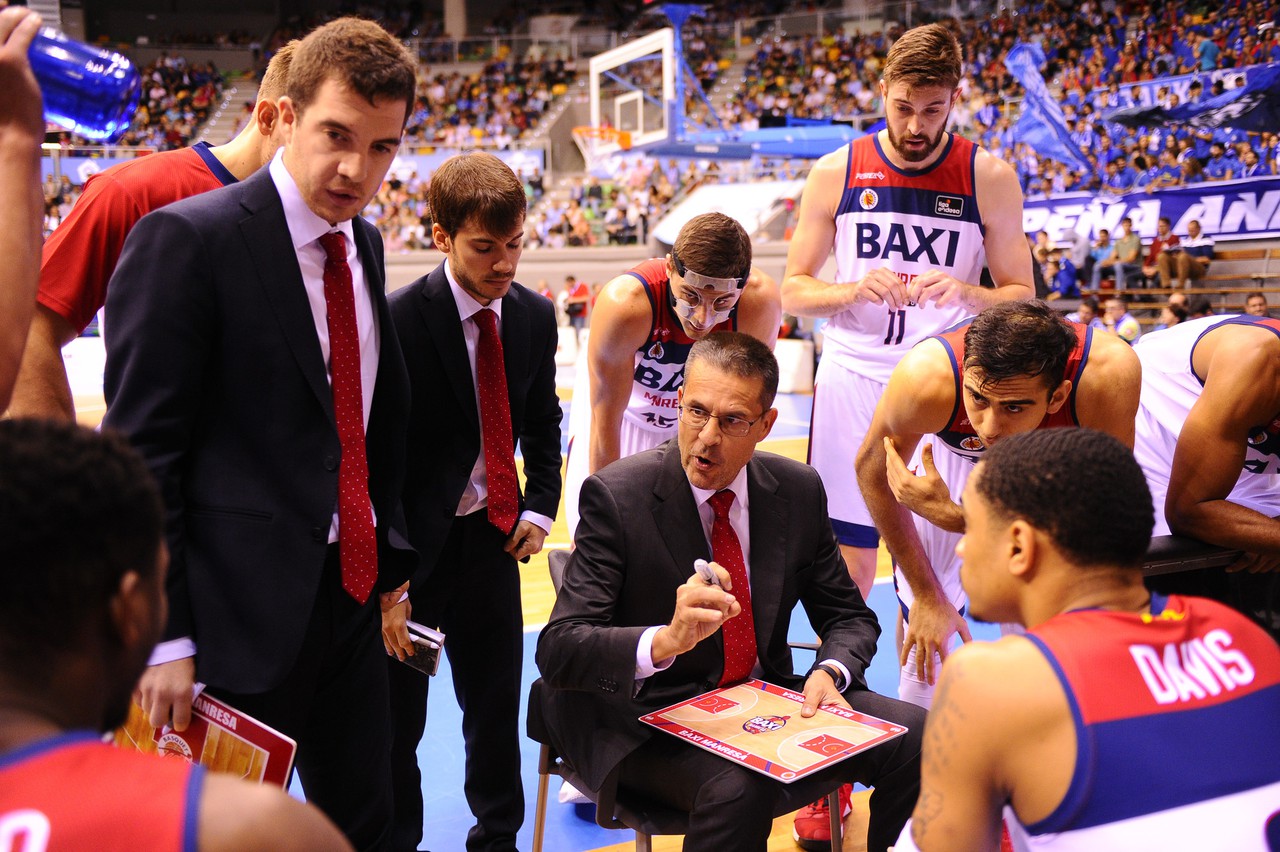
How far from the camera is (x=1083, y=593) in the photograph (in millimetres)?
1698

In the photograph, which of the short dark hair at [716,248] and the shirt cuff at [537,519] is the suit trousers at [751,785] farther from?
the short dark hair at [716,248]

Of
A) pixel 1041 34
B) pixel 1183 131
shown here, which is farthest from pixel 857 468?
pixel 1041 34

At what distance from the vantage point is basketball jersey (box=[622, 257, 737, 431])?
382 centimetres

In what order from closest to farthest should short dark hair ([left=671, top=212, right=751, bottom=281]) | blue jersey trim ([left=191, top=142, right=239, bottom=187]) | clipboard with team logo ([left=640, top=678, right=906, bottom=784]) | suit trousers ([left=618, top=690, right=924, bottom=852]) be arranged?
clipboard with team logo ([left=640, top=678, right=906, bottom=784])
suit trousers ([left=618, top=690, right=924, bottom=852])
blue jersey trim ([left=191, top=142, right=239, bottom=187])
short dark hair ([left=671, top=212, right=751, bottom=281])

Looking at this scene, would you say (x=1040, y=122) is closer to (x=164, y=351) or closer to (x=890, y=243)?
(x=890, y=243)

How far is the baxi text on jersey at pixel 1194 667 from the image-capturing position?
1.55 metres

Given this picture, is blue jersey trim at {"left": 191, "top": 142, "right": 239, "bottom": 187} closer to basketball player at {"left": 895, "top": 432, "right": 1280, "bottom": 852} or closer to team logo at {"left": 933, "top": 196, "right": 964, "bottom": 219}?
basketball player at {"left": 895, "top": 432, "right": 1280, "bottom": 852}

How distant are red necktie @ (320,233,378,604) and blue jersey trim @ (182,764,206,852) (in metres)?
1.20

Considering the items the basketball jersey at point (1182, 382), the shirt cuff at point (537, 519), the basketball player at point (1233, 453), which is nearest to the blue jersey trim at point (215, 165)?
the shirt cuff at point (537, 519)

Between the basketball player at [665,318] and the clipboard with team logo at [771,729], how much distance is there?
1.23 metres

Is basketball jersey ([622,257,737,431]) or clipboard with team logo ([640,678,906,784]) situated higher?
basketball jersey ([622,257,737,431])

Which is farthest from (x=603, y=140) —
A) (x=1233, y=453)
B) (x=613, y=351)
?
(x=1233, y=453)

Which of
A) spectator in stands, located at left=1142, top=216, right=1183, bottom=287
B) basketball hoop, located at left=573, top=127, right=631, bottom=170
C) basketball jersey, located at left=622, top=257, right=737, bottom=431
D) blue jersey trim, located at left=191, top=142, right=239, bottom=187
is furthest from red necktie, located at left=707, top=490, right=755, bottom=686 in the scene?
basketball hoop, located at left=573, top=127, right=631, bottom=170

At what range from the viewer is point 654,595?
2754 mm
